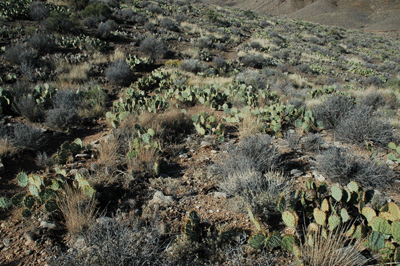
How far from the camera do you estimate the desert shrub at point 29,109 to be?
577 centimetres

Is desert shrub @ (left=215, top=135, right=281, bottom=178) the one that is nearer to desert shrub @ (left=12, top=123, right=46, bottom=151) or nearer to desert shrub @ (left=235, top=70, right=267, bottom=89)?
desert shrub @ (left=12, top=123, right=46, bottom=151)

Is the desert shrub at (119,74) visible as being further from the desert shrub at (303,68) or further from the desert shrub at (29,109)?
the desert shrub at (303,68)

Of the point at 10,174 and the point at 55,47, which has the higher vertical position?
the point at 55,47

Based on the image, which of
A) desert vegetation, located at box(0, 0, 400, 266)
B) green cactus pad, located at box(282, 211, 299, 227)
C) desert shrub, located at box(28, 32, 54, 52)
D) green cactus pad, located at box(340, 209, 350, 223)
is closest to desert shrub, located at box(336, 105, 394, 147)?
desert vegetation, located at box(0, 0, 400, 266)

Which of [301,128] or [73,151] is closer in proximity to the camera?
[73,151]

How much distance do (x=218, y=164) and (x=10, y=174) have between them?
336 cm

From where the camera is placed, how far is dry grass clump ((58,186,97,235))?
2736mm

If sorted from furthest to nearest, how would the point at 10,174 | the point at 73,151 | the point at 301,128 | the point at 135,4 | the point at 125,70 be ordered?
the point at 135,4, the point at 125,70, the point at 301,128, the point at 73,151, the point at 10,174

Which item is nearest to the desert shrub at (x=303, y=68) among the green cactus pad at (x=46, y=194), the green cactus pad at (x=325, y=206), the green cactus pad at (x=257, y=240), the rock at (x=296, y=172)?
the rock at (x=296, y=172)

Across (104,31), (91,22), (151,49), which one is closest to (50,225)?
(151,49)

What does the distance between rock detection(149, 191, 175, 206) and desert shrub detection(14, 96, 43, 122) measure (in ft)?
14.6

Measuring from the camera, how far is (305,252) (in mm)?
2332

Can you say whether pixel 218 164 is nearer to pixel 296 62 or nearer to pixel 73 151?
pixel 73 151

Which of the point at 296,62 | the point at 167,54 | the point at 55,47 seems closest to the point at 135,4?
the point at 167,54
